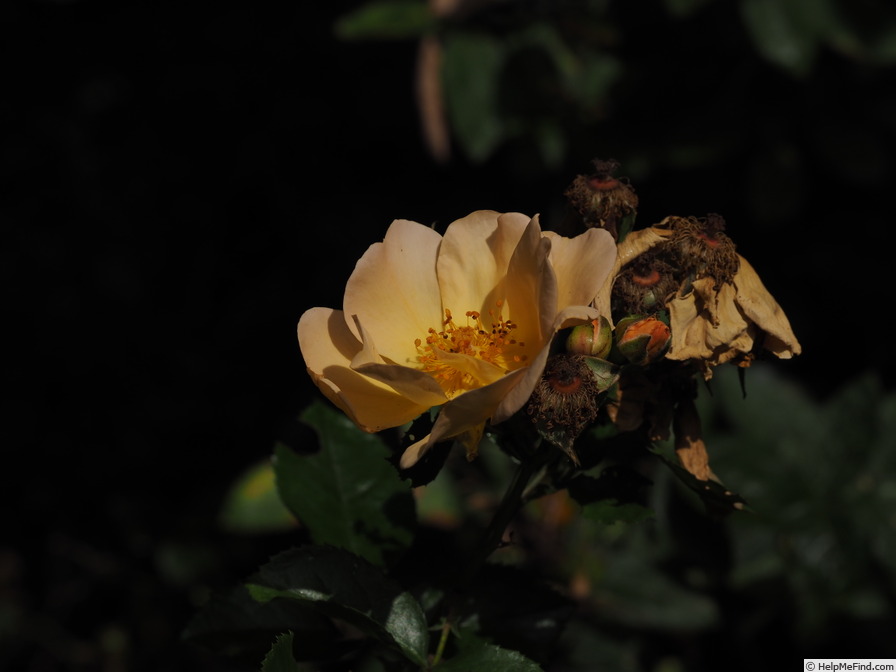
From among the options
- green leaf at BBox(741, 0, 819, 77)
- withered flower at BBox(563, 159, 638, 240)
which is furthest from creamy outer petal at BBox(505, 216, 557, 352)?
green leaf at BBox(741, 0, 819, 77)

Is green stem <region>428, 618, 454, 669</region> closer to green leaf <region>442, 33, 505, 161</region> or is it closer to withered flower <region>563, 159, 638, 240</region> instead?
withered flower <region>563, 159, 638, 240</region>

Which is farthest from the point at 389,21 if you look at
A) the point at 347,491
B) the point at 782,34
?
the point at 347,491

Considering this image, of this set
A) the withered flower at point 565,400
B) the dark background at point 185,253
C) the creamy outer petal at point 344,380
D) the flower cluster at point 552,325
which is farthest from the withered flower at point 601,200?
the dark background at point 185,253

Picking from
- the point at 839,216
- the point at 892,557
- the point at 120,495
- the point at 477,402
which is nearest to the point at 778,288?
the point at 839,216

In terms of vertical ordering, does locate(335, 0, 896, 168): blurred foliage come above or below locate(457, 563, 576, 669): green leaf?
above

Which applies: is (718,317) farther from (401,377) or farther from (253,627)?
(253,627)

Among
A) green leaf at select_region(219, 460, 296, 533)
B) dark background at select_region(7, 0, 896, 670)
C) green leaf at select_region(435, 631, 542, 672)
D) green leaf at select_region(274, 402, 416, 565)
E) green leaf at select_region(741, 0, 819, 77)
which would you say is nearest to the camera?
green leaf at select_region(435, 631, 542, 672)

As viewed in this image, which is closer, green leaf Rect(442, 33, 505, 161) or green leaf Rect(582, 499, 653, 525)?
green leaf Rect(582, 499, 653, 525)

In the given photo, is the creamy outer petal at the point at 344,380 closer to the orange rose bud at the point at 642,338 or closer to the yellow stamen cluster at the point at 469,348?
the yellow stamen cluster at the point at 469,348
